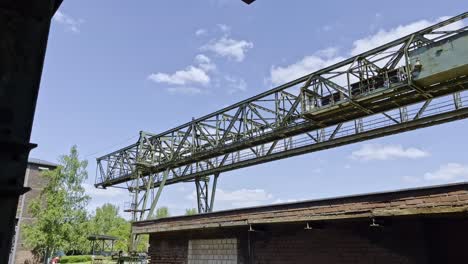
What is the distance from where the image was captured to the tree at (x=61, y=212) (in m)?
26.2

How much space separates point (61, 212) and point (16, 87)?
2806 centimetres

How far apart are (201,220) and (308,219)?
12.4 ft

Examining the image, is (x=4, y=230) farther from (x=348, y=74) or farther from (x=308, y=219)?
(x=348, y=74)

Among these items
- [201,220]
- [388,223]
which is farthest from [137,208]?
[388,223]

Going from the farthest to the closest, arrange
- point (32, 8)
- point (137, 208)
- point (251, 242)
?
point (137, 208) < point (251, 242) < point (32, 8)

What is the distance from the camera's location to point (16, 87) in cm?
164

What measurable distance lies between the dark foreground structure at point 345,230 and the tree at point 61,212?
18725 millimetres

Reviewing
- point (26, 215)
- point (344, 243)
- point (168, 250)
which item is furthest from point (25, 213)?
point (344, 243)

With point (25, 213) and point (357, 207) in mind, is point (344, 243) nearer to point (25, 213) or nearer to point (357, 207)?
point (357, 207)

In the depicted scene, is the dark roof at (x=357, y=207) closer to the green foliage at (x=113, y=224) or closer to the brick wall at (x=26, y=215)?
the brick wall at (x=26, y=215)

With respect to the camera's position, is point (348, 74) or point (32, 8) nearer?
point (32, 8)

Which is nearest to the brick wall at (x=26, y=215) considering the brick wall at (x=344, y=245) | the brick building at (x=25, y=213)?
the brick building at (x=25, y=213)

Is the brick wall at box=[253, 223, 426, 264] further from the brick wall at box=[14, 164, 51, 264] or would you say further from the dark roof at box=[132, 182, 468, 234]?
the brick wall at box=[14, 164, 51, 264]

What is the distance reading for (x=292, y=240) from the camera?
29.2 feet
